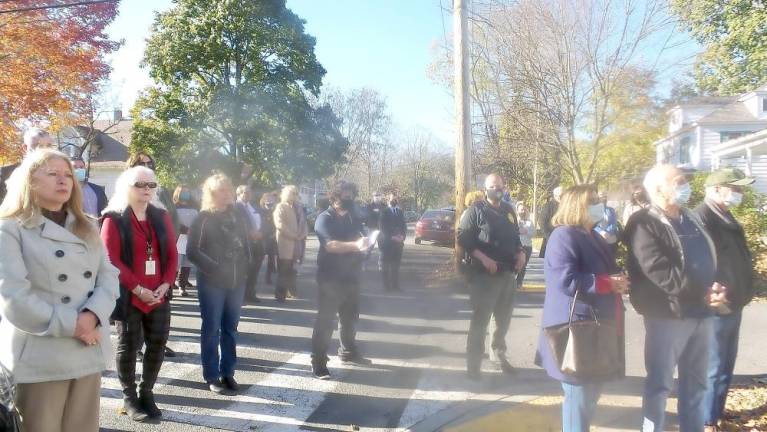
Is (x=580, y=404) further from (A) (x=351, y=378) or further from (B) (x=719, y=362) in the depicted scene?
(A) (x=351, y=378)

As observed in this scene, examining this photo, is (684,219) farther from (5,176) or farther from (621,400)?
(5,176)

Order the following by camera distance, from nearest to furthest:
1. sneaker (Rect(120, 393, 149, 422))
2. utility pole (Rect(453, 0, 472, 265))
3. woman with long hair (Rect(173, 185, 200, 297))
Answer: sneaker (Rect(120, 393, 149, 422)) < woman with long hair (Rect(173, 185, 200, 297)) < utility pole (Rect(453, 0, 472, 265))

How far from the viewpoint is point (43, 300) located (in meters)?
2.85

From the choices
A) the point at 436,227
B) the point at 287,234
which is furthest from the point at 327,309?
the point at 436,227

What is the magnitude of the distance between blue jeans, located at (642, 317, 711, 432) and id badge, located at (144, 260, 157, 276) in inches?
138

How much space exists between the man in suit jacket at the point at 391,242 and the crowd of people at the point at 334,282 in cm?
501

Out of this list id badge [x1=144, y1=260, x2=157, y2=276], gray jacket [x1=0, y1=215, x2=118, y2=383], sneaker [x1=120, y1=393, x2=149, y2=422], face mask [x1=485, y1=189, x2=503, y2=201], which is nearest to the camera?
gray jacket [x1=0, y1=215, x2=118, y2=383]

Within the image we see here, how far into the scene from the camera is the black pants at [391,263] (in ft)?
36.5

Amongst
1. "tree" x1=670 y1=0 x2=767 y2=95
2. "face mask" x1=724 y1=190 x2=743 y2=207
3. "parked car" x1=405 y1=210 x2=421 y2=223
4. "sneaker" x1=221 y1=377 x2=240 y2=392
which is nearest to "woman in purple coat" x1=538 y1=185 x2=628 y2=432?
"face mask" x1=724 y1=190 x2=743 y2=207

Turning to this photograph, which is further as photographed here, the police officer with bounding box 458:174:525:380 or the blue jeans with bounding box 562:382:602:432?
the police officer with bounding box 458:174:525:380

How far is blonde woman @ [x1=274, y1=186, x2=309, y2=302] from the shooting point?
9547mm

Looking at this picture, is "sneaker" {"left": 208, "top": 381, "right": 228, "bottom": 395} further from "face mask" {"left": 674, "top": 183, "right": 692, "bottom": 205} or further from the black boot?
"face mask" {"left": 674, "top": 183, "right": 692, "bottom": 205}

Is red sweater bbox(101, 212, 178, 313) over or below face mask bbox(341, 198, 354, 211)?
below

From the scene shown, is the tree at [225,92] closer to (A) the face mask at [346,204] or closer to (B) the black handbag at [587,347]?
(A) the face mask at [346,204]
